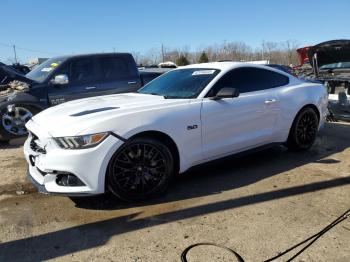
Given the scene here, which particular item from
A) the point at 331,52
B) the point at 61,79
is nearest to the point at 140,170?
the point at 61,79

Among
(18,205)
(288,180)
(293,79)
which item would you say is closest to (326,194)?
(288,180)

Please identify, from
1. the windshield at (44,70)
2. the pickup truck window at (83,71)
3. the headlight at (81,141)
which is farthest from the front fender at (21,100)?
the headlight at (81,141)

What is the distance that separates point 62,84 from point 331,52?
6.13 metres

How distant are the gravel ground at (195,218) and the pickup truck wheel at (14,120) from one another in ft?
6.82

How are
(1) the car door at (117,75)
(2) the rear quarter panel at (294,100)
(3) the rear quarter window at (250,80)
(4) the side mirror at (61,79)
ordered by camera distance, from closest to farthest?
(3) the rear quarter window at (250,80)
(2) the rear quarter panel at (294,100)
(4) the side mirror at (61,79)
(1) the car door at (117,75)

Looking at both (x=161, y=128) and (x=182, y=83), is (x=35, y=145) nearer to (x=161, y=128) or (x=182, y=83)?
(x=161, y=128)

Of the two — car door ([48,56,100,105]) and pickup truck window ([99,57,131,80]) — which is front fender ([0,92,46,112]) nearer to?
car door ([48,56,100,105])

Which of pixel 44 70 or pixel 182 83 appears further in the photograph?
pixel 44 70

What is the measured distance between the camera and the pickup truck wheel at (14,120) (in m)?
7.64

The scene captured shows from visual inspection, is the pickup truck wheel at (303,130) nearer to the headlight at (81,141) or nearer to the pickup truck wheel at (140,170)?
the pickup truck wheel at (140,170)

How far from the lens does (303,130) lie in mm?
6469

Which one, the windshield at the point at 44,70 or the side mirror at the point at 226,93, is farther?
the windshield at the point at 44,70

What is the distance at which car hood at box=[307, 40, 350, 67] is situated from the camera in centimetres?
913

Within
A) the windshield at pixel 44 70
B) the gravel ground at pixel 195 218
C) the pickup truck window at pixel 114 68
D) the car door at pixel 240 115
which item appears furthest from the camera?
the pickup truck window at pixel 114 68
